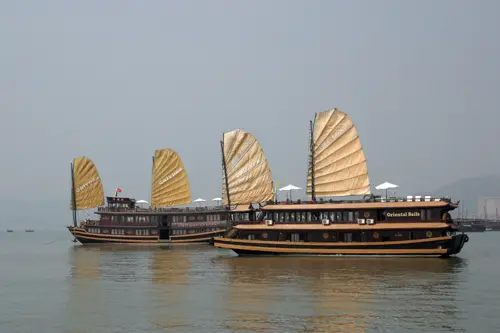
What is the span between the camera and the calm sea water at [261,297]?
19297 millimetres

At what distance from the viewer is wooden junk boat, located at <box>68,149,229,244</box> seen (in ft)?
206

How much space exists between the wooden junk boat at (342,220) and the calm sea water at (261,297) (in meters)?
1.45

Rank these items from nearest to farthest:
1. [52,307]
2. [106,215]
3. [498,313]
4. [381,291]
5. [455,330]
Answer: [455,330]
[498,313]
[52,307]
[381,291]
[106,215]

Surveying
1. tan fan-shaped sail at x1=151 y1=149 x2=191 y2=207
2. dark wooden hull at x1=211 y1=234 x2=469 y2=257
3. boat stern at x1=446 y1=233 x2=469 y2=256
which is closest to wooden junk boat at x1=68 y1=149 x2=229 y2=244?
tan fan-shaped sail at x1=151 y1=149 x2=191 y2=207

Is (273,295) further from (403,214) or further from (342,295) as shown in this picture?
(403,214)

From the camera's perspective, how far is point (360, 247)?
3934 centimetres

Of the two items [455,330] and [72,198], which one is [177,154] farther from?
[455,330]

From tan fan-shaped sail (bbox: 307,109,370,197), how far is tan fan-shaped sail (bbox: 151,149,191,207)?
2588cm

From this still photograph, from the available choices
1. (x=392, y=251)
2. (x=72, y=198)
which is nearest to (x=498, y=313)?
(x=392, y=251)

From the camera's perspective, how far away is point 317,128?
143 feet

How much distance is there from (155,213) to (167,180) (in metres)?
4.57

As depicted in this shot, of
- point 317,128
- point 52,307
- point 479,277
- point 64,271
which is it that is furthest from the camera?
point 317,128

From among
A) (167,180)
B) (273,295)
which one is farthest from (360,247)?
(167,180)

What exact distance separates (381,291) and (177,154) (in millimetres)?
43759
